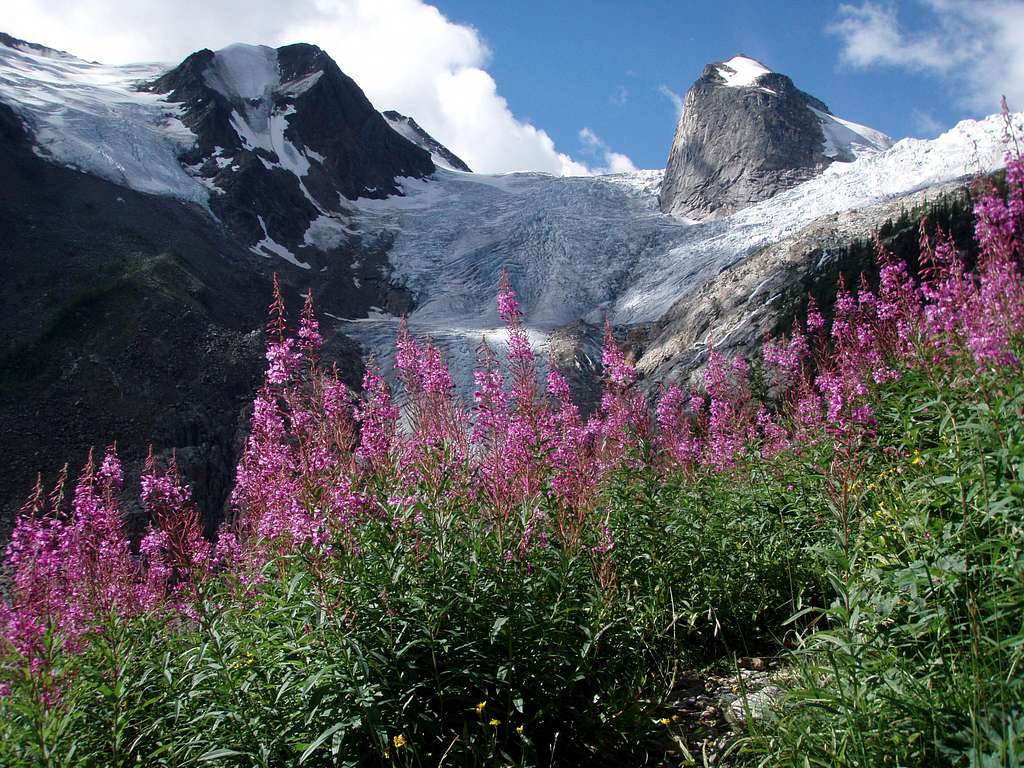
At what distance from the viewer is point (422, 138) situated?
8375cm

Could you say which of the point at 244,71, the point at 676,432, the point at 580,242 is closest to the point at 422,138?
the point at 244,71

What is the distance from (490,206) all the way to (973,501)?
5440cm

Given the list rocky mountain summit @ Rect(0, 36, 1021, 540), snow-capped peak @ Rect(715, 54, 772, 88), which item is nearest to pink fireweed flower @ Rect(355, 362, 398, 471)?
rocky mountain summit @ Rect(0, 36, 1021, 540)

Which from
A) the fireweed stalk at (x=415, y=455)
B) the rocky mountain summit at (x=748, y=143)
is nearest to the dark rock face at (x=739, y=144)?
the rocky mountain summit at (x=748, y=143)

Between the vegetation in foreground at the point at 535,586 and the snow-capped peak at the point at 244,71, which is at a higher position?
the snow-capped peak at the point at 244,71

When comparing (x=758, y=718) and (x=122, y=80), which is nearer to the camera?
(x=758, y=718)

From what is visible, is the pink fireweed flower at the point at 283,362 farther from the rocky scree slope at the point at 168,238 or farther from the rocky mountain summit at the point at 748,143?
the rocky mountain summit at the point at 748,143

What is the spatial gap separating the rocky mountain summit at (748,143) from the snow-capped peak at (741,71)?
21cm

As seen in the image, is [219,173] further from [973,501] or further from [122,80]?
[973,501]

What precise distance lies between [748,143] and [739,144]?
1.00 metres

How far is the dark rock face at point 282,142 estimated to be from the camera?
157 feet

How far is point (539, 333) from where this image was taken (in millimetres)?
38875

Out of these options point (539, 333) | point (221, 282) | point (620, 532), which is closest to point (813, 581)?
point (620, 532)

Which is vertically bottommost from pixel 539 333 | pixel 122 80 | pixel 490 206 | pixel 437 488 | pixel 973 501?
pixel 437 488
